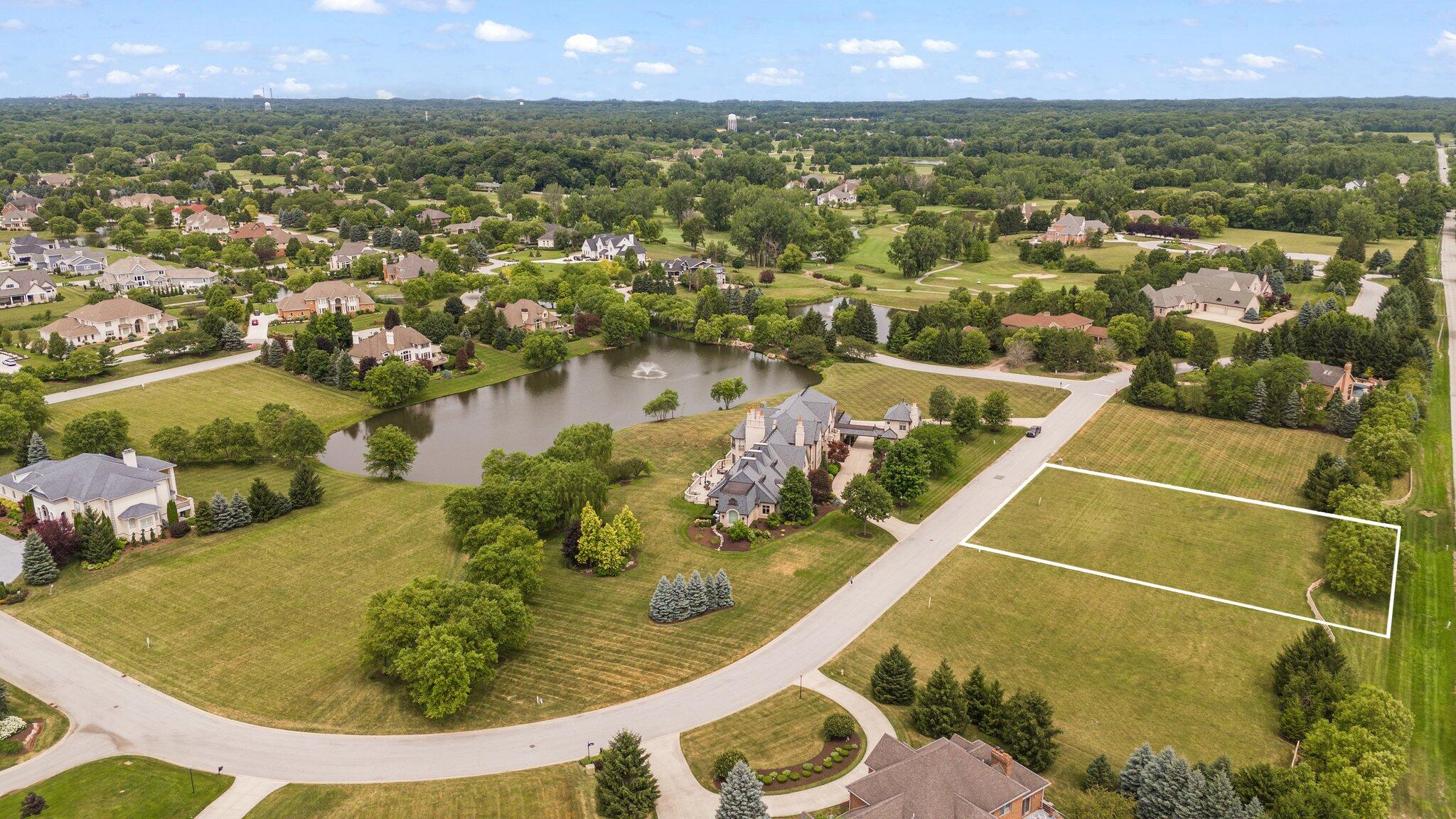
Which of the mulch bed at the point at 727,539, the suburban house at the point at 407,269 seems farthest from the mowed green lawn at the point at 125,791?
the suburban house at the point at 407,269

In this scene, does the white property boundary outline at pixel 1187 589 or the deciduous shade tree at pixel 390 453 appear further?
the deciduous shade tree at pixel 390 453

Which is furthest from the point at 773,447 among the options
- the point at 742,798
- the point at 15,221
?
the point at 15,221

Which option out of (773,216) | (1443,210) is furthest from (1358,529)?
(1443,210)

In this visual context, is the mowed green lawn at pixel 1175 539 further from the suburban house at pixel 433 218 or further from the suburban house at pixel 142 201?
the suburban house at pixel 142 201

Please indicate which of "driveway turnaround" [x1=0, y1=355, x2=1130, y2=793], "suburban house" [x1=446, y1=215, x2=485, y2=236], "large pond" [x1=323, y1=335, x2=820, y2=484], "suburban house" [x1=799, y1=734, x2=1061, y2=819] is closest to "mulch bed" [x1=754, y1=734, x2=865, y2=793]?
"suburban house" [x1=799, y1=734, x2=1061, y2=819]

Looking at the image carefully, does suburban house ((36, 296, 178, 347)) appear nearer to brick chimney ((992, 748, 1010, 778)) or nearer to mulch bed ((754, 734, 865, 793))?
mulch bed ((754, 734, 865, 793))

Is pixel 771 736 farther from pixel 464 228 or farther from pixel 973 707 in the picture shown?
pixel 464 228
